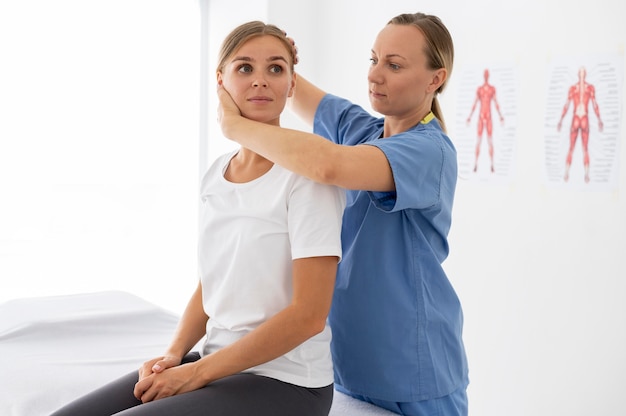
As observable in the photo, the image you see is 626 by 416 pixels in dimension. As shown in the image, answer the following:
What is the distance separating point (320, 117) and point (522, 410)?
1.54 meters

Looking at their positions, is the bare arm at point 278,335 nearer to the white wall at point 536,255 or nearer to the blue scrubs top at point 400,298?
the blue scrubs top at point 400,298

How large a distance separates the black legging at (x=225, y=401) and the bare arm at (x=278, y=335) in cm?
3

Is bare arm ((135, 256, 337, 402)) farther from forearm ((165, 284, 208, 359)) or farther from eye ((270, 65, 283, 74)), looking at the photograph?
eye ((270, 65, 283, 74))

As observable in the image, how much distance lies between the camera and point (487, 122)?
2646mm

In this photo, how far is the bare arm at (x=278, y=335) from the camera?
115 cm

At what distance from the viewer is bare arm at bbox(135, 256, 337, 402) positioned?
115cm

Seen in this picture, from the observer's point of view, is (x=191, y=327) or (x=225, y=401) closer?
(x=225, y=401)

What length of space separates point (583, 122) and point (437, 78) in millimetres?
1124

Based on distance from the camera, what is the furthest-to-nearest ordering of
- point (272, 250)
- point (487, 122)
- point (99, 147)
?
point (99, 147), point (487, 122), point (272, 250)

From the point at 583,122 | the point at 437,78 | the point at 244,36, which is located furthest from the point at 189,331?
the point at 583,122

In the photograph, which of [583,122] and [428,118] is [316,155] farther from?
[583,122]

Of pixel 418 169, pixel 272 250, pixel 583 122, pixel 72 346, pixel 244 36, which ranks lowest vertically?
pixel 72 346

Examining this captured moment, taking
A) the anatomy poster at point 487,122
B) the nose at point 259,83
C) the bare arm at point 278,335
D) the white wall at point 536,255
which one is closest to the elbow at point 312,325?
the bare arm at point 278,335

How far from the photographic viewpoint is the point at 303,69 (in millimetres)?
3354
